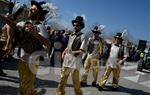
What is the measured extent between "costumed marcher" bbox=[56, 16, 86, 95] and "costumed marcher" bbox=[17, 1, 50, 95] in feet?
7.04

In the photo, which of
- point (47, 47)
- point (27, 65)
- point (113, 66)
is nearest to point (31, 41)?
point (47, 47)

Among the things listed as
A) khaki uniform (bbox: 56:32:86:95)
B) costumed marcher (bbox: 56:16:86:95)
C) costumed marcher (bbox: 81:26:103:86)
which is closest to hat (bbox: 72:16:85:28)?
costumed marcher (bbox: 56:16:86:95)

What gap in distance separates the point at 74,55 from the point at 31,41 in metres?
2.65

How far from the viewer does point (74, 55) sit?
8.05 m

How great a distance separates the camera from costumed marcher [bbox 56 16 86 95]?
7889mm

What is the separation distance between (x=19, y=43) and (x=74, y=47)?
8.46ft

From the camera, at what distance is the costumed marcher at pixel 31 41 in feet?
17.4

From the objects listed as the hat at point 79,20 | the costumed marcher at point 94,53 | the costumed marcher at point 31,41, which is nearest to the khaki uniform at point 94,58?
the costumed marcher at point 94,53

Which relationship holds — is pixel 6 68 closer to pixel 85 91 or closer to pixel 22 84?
pixel 85 91

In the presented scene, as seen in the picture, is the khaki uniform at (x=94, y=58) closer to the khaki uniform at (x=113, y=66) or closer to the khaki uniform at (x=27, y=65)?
the khaki uniform at (x=113, y=66)

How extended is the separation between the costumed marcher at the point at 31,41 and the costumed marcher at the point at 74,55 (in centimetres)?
215

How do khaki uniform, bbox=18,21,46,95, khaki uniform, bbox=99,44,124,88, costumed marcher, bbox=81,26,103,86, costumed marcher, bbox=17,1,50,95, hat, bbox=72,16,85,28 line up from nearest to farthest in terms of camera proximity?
costumed marcher, bbox=17,1,50,95 → khaki uniform, bbox=18,21,46,95 → hat, bbox=72,16,85,28 → khaki uniform, bbox=99,44,124,88 → costumed marcher, bbox=81,26,103,86

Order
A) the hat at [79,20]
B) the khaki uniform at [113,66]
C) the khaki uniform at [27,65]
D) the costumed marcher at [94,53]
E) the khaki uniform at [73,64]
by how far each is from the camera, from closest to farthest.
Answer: the khaki uniform at [27,65], the hat at [79,20], the khaki uniform at [73,64], the khaki uniform at [113,66], the costumed marcher at [94,53]

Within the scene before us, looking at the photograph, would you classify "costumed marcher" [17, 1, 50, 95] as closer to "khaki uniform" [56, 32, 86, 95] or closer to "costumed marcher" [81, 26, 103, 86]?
"khaki uniform" [56, 32, 86, 95]
